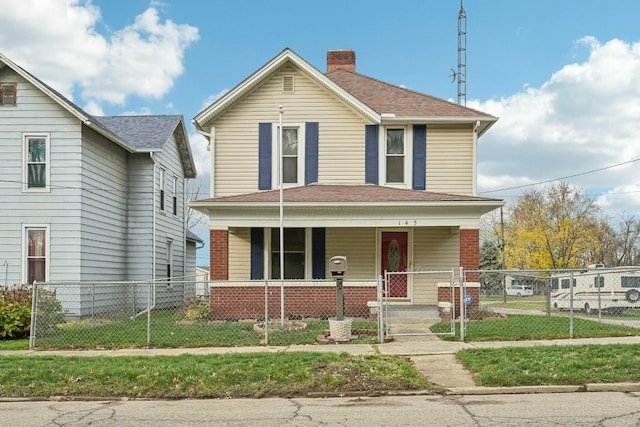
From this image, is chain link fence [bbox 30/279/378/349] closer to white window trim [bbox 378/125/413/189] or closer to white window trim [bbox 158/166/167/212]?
white window trim [bbox 158/166/167/212]

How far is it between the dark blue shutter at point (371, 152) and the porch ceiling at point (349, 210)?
192 centimetres

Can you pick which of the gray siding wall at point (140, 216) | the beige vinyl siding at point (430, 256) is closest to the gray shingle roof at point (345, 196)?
the beige vinyl siding at point (430, 256)

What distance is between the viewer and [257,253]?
17.5m

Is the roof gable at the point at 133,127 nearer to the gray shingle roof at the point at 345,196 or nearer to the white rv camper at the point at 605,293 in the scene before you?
the gray shingle roof at the point at 345,196

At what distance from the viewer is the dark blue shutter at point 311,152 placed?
1805 centimetres

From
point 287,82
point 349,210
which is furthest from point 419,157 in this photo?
point 287,82

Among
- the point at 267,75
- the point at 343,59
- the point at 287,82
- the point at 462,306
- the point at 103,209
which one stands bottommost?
the point at 462,306

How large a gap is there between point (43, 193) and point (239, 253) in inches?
235

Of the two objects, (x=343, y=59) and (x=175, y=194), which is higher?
(x=343, y=59)

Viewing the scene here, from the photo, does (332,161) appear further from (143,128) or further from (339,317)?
(143,128)

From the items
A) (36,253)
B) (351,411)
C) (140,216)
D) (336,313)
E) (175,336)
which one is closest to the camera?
(351,411)

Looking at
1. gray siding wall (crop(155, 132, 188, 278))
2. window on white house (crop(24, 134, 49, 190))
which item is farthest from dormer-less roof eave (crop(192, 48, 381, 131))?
gray siding wall (crop(155, 132, 188, 278))

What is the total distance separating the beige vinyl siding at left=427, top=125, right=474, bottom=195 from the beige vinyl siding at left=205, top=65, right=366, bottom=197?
6.93 ft

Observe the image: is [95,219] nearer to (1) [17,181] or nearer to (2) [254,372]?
(1) [17,181]
